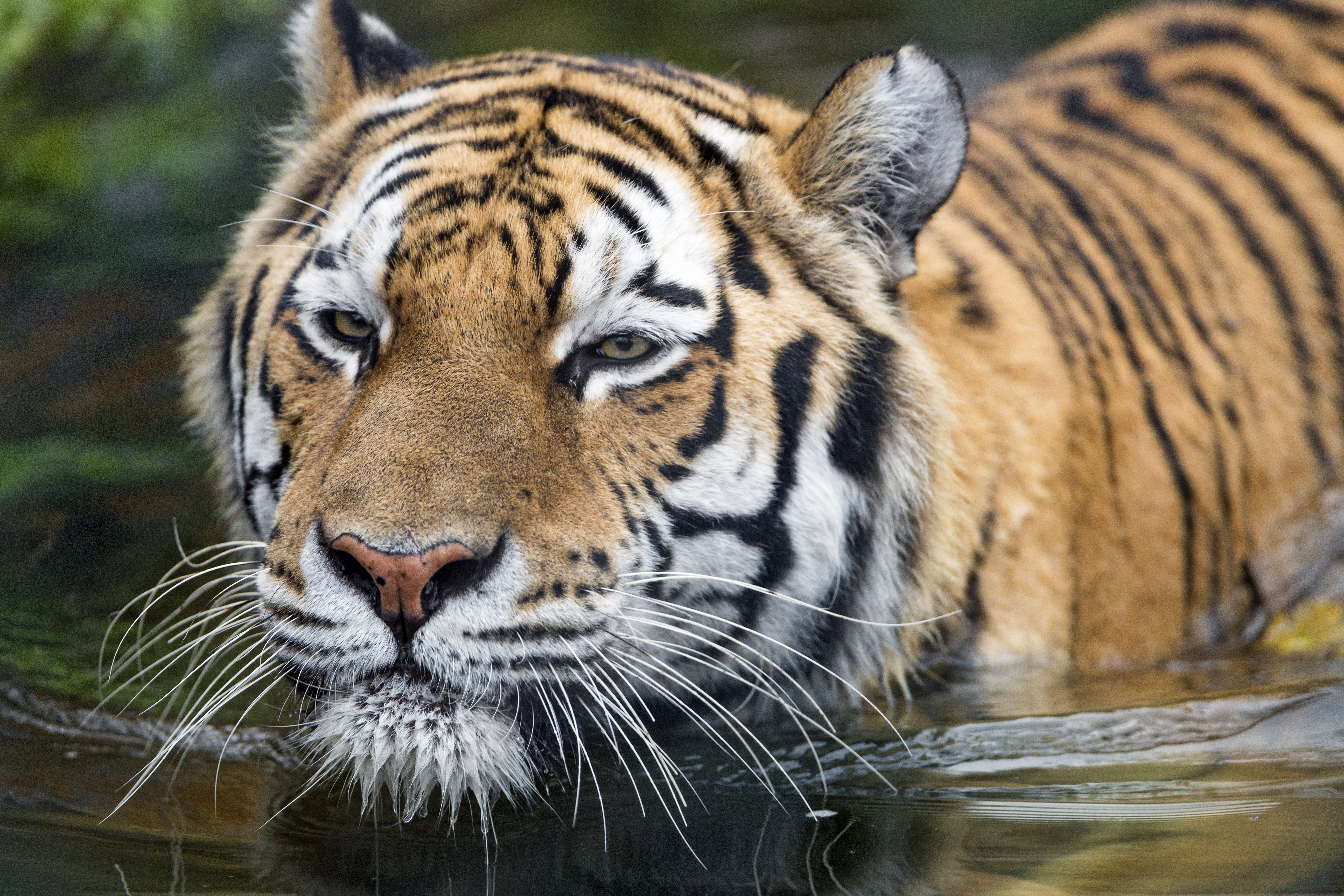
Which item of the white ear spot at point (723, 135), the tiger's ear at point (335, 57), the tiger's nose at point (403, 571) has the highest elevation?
the tiger's ear at point (335, 57)

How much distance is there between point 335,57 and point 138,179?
340 centimetres

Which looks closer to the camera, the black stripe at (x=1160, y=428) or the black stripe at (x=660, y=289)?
the black stripe at (x=660, y=289)

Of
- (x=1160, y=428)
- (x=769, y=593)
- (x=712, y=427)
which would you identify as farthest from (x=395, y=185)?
(x=1160, y=428)

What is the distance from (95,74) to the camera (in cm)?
545

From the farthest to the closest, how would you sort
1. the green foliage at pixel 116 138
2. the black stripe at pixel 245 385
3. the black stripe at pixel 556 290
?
1. the green foliage at pixel 116 138
2. the black stripe at pixel 245 385
3. the black stripe at pixel 556 290

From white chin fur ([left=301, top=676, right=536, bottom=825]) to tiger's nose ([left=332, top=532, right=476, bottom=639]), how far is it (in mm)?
133

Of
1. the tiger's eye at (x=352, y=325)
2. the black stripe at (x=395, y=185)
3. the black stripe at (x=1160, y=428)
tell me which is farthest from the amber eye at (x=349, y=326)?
the black stripe at (x=1160, y=428)

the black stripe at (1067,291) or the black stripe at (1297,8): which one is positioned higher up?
the black stripe at (1297,8)

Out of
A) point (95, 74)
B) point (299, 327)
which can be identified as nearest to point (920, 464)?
point (299, 327)

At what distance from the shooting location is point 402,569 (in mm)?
1652

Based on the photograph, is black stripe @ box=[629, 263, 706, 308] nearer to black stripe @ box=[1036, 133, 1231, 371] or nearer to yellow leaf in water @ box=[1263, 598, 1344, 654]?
black stripe @ box=[1036, 133, 1231, 371]

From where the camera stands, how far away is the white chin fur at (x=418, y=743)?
179cm

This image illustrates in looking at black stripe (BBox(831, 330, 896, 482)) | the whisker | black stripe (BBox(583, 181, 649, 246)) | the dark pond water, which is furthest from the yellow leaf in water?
black stripe (BBox(583, 181, 649, 246))

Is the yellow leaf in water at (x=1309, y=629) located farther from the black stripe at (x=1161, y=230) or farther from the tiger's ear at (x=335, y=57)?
the tiger's ear at (x=335, y=57)
